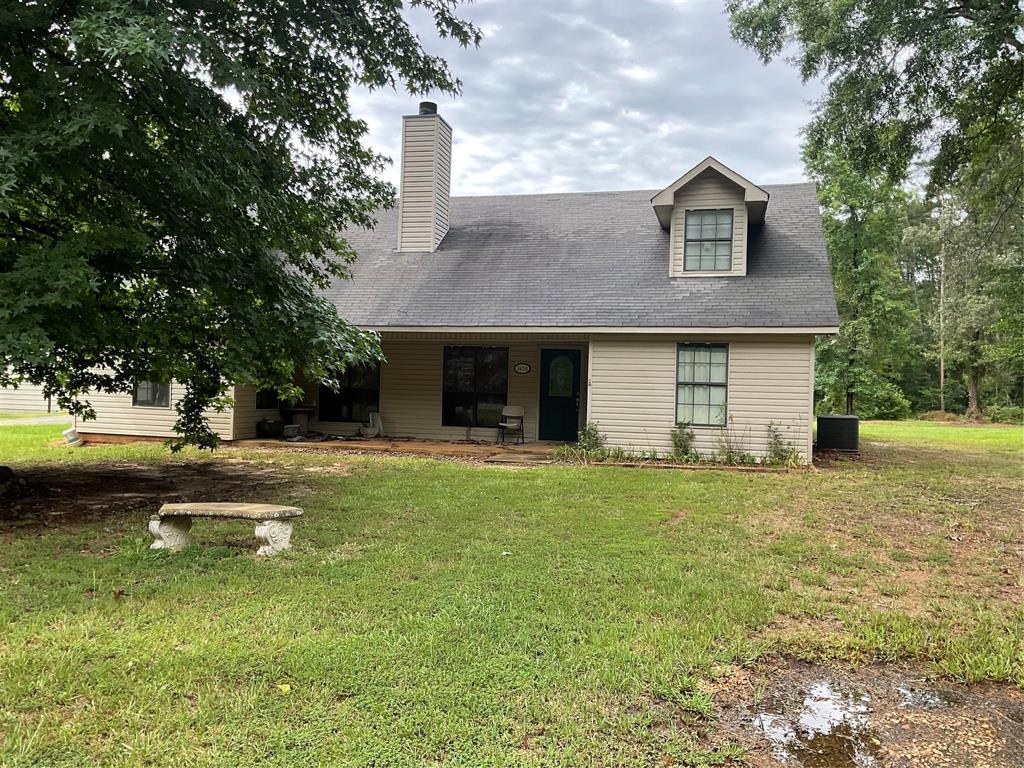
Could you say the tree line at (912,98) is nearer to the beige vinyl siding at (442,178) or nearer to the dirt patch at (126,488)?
the beige vinyl siding at (442,178)

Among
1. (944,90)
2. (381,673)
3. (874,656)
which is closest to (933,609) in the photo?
(874,656)

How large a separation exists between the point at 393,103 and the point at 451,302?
18.2ft

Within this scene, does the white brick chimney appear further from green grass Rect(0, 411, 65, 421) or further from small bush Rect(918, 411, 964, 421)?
small bush Rect(918, 411, 964, 421)

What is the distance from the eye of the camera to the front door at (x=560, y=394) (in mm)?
13609

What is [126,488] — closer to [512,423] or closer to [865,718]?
[512,423]

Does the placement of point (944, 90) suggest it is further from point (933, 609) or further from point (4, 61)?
point (4, 61)

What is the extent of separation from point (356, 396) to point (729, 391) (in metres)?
7.86

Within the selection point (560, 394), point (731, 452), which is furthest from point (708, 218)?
point (560, 394)

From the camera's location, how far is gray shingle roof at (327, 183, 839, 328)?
37.7 feet

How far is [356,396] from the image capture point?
47.6ft

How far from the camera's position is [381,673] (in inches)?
127

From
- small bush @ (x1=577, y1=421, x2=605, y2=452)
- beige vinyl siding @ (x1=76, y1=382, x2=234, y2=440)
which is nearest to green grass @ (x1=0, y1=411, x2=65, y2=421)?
beige vinyl siding @ (x1=76, y1=382, x2=234, y2=440)

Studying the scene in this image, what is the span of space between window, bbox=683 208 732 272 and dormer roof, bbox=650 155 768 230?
441mm

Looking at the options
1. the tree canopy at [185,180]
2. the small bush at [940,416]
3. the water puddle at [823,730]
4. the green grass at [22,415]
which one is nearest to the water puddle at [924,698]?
the water puddle at [823,730]
